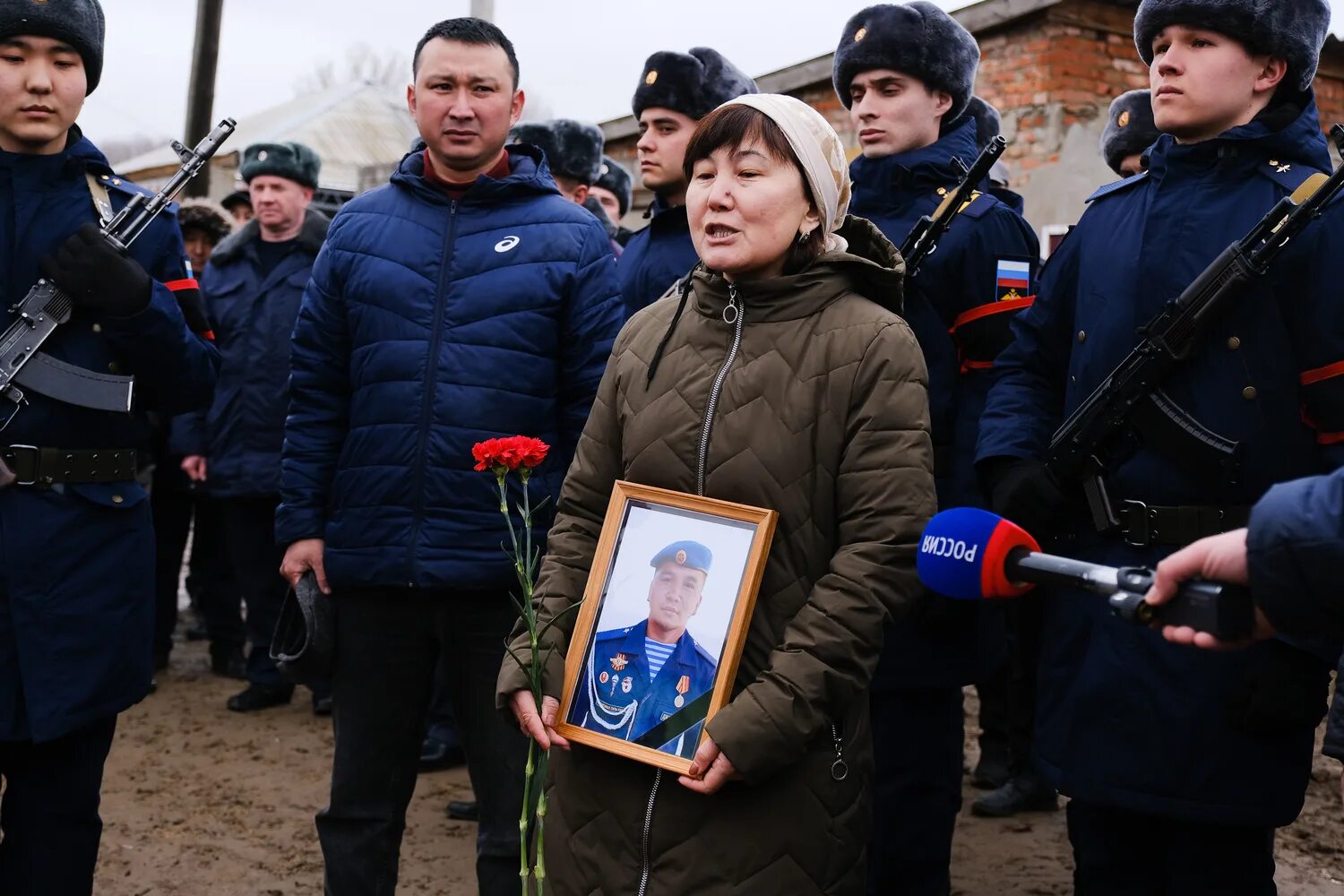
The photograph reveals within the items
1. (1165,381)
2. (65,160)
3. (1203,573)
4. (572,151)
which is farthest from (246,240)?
(1203,573)

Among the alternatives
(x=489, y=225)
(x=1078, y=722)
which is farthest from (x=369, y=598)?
(x=1078, y=722)

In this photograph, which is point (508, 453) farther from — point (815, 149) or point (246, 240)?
point (246, 240)

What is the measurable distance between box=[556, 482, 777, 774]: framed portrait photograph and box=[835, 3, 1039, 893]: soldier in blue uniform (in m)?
1.16

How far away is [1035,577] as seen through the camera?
6.11 feet

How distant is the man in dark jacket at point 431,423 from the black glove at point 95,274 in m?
0.42

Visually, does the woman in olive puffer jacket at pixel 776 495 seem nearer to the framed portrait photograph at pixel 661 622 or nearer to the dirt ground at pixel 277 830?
the framed portrait photograph at pixel 661 622

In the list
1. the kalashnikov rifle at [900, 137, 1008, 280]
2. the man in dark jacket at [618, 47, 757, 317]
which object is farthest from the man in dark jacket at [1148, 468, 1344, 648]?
the man in dark jacket at [618, 47, 757, 317]

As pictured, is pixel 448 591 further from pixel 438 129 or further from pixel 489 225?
pixel 438 129

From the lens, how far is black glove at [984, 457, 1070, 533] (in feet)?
9.39

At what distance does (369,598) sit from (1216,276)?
1.98m

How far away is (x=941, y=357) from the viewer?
3.57 m

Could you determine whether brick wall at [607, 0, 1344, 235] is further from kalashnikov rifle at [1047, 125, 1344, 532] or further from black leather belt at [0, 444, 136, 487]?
black leather belt at [0, 444, 136, 487]

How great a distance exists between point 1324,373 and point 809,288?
0.94 m

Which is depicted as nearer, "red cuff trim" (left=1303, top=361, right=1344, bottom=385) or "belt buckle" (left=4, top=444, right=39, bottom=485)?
"red cuff trim" (left=1303, top=361, right=1344, bottom=385)
